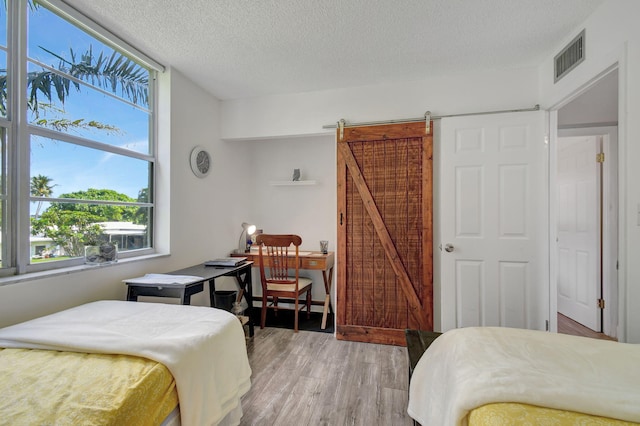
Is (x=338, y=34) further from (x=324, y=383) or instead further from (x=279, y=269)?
(x=324, y=383)

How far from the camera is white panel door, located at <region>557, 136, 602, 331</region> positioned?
2932 mm

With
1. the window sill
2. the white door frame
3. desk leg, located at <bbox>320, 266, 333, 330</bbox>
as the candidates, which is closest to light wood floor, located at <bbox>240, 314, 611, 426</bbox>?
desk leg, located at <bbox>320, 266, 333, 330</bbox>

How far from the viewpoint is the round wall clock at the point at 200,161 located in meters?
2.87

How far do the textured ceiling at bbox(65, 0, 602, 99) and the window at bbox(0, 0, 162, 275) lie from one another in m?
0.23

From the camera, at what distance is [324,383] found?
82.7 inches

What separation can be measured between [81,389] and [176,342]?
0.31 meters

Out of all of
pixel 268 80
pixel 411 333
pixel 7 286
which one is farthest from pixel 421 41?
pixel 7 286

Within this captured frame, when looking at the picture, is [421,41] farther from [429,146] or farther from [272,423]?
[272,423]

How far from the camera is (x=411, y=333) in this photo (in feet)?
6.30

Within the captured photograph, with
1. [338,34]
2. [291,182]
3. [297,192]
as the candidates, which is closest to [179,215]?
[291,182]

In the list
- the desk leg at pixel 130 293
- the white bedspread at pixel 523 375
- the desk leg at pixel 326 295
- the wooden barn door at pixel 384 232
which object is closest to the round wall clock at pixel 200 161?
the desk leg at pixel 130 293

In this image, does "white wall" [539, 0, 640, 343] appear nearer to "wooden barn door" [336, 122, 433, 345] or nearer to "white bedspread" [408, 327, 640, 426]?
"white bedspread" [408, 327, 640, 426]

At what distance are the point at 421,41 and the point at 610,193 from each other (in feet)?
7.93

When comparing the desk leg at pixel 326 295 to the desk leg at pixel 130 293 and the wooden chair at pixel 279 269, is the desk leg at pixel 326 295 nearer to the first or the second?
the wooden chair at pixel 279 269
